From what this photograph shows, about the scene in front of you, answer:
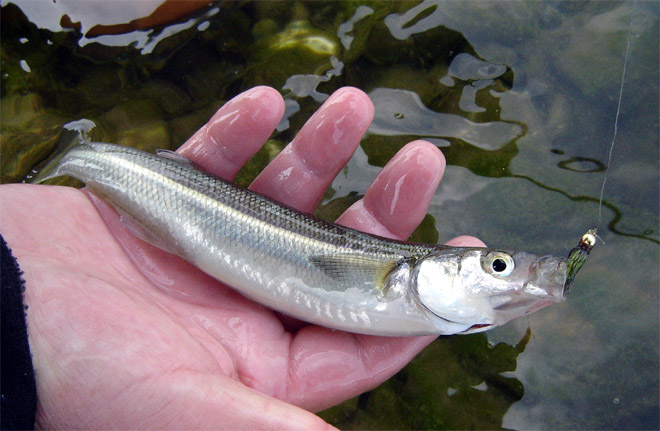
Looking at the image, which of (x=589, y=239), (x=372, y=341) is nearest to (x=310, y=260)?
(x=372, y=341)

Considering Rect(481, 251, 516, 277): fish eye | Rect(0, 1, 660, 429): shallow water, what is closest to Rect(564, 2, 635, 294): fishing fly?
Rect(0, 1, 660, 429): shallow water

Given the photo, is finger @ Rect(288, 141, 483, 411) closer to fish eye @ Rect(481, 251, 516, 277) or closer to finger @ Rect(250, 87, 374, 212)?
finger @ Rect(250, 87, 374, 212)

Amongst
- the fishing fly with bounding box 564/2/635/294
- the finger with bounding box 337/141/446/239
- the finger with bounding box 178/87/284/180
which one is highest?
the finger with bounding box 178/87/284/180

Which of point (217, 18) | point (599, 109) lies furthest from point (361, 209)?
point (217, 18)

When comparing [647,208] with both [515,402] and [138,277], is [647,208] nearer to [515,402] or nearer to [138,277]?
[515,402]

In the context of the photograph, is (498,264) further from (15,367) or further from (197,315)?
(15,367)

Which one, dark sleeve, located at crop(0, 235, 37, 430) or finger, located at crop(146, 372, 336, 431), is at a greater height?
dark sleeve, located at crop(0, 235, 37, 430)

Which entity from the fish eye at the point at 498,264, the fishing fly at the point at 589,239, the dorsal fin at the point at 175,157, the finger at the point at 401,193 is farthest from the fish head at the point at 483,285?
the dorsal fin at the point at 175,157
